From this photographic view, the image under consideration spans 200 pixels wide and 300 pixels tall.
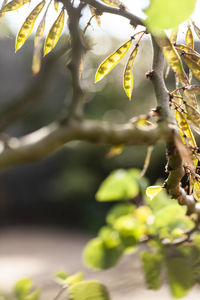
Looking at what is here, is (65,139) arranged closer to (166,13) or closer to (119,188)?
(166,13)

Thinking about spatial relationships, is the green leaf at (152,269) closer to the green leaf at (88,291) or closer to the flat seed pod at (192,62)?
the green leaf at (88,291)

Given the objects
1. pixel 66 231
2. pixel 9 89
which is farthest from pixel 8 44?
pixel 66 231

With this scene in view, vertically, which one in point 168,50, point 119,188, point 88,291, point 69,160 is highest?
point 69,160

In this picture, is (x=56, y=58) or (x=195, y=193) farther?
(x=195, y=193)

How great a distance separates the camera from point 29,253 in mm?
4172

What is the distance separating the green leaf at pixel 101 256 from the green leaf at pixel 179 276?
3.9 inches

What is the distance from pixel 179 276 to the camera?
0.55 metres

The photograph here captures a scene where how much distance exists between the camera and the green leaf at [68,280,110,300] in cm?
47

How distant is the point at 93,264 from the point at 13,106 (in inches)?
18.3

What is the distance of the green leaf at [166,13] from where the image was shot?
9.2 inches

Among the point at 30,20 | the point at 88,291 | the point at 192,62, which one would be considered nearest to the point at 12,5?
the point at 30,20

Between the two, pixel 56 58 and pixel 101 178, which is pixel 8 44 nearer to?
pixel 101 178

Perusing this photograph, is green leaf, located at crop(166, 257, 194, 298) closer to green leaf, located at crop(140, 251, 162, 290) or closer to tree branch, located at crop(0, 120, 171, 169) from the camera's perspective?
green leaf, located at crop(140, 251, 162, 290)

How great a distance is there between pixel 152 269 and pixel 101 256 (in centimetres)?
10
